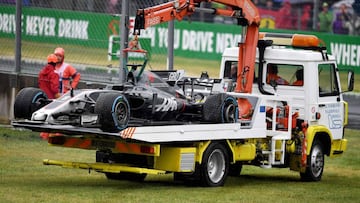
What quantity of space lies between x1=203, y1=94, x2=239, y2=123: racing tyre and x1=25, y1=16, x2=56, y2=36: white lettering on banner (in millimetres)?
10585

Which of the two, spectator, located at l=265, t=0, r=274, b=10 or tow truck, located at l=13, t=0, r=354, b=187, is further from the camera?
spectator, located at l=265, t=0, r=274, b=10

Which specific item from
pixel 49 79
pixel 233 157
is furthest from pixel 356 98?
pixel 233 157

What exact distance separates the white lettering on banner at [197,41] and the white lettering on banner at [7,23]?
7393 mm

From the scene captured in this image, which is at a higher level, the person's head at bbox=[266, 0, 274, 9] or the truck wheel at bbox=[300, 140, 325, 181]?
the person's head at bbox=[266, 0, 274, 9]

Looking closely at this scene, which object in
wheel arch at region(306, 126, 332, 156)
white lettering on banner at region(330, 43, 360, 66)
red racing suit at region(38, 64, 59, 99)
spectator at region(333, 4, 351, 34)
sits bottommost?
wheel arch at region(306, 126, 332, 156)

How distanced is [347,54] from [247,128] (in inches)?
521

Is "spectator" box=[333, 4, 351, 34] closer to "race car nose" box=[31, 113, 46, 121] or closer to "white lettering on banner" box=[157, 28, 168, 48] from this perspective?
"white lettering on banner" box=[157, 28, 168, 48]

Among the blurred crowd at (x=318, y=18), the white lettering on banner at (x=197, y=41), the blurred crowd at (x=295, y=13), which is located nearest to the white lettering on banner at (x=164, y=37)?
the white lettering on banner at (x=197, y=41)

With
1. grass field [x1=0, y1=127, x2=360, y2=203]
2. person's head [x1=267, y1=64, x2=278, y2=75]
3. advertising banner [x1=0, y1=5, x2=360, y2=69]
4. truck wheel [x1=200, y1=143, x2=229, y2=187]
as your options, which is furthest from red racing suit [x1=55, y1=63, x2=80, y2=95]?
truck wheel [x1=200, y1=143, x2=229, y2=187]

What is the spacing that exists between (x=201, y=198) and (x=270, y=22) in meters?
21.5

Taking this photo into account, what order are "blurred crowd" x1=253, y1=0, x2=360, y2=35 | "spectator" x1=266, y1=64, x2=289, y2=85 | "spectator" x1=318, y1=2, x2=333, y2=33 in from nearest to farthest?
1. "spectator" x1=266, y1=64, x2=289, y2=85
2. "blurred crowd" x1=253, y1=0, x2=360, y2=35
3. "spectator" x1=318, y1=2, x2=333, y2=33

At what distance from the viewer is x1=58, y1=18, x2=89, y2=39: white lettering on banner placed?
978 inches

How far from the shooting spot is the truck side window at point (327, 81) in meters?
18.1

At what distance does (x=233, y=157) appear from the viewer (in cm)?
1627
